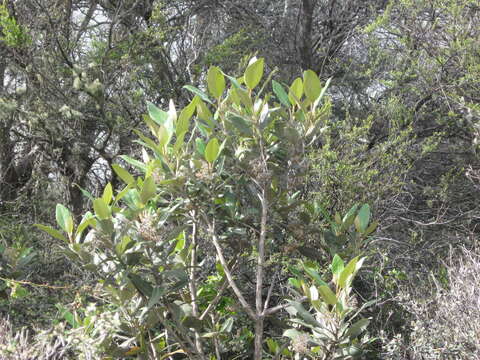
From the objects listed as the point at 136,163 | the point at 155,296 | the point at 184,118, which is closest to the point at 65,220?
the point at 136,163

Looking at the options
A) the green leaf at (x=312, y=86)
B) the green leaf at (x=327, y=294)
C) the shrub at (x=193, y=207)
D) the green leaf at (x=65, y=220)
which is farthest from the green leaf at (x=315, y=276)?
the green leaf at (x=65, y=220)

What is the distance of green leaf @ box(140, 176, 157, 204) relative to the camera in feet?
8.55

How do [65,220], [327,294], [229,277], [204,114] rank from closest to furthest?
[327,294], [65,220], [229,277], [204,114]

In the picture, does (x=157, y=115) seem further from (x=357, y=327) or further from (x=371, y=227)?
(x=357, y=327)

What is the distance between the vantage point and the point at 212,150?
2750mm

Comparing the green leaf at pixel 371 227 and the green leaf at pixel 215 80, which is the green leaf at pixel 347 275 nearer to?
the green leaf at pixel 371 227

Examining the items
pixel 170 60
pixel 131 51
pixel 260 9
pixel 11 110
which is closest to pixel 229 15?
pixel 260 9

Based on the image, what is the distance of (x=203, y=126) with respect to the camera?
10.0 ft

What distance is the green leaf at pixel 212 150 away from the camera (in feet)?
8.96

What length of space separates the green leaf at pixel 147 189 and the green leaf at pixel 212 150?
29 cm

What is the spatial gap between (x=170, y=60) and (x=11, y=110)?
182 centimetres

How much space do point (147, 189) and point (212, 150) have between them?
0.36 meters

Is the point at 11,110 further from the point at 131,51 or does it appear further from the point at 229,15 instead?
the point at 229,15

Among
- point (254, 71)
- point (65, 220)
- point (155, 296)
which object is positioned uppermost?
point (254, 71)
